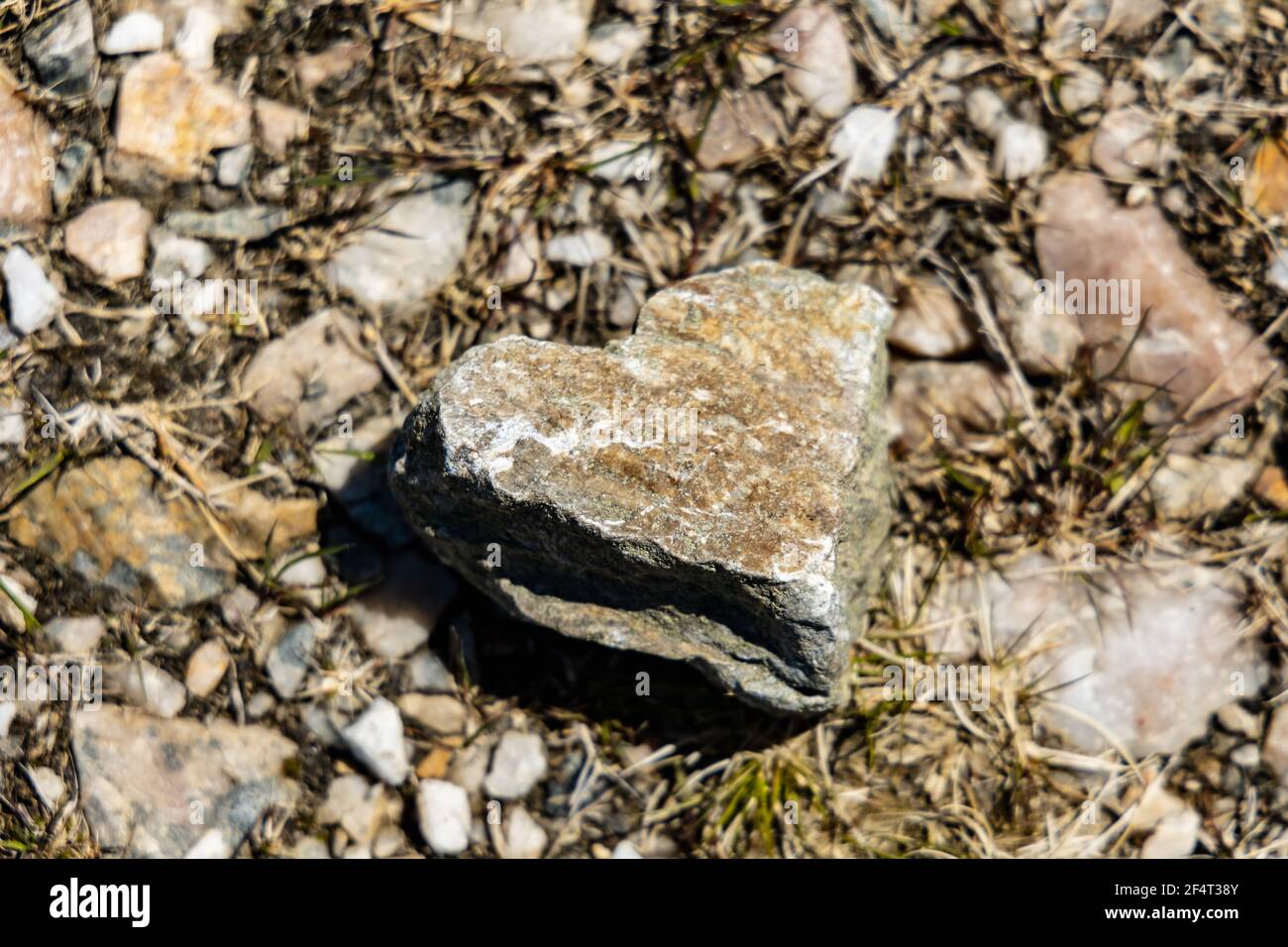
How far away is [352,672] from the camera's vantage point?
3.84 metres

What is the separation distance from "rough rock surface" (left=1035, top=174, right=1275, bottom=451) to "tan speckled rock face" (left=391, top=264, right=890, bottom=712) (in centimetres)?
93

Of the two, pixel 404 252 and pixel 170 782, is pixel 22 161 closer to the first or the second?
pixel 404 252

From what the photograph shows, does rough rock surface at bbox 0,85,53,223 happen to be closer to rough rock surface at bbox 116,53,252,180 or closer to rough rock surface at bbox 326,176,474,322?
rough rock surface at bbox 116,53,252,180

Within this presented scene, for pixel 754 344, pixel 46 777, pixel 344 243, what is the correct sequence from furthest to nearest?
pixel 344 243 < pixel 46 777 < pixel 754 344

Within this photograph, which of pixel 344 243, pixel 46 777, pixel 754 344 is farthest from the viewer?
pixel 344 243

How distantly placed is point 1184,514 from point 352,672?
9.61 ft

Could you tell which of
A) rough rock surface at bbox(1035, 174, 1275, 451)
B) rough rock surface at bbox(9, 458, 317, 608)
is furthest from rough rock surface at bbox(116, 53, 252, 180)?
rough rock surface at bbox(1035, 174, 1275, 451)

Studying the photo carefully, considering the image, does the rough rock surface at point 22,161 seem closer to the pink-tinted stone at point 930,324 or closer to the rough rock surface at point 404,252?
the rough rock surface at point 404,252

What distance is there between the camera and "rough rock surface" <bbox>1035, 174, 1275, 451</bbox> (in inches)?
157

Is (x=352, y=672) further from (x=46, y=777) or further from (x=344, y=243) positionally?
(x=344, y=243)

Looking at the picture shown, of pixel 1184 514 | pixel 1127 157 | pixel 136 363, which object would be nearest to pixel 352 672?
pixel 136 363

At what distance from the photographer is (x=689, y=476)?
124 inches

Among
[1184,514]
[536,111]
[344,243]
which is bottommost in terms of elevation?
[1184,514]

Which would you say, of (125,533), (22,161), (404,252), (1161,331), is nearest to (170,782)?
(125,533)
